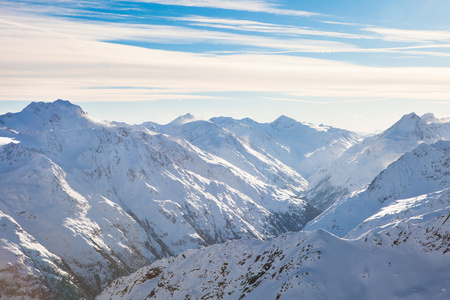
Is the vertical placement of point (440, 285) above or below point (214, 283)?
above

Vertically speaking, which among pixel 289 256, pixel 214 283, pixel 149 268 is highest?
pixel 289 256

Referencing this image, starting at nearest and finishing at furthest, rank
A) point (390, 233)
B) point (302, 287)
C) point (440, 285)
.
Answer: point (440, 285), point (302, 287), point (390, 233)

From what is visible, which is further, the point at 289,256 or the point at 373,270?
the point at 289,256

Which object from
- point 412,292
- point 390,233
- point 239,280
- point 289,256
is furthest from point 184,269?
point 412,292

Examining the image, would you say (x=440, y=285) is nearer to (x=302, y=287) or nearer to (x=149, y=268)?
(x=302, y=287)

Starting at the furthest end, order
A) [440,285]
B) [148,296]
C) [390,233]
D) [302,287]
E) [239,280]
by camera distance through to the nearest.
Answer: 1. [148,296]
2. [239,280]
3. [390,233]
4. [302,287]
5. [440,285]

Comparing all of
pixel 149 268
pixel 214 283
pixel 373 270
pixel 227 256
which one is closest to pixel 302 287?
pixel 373 270

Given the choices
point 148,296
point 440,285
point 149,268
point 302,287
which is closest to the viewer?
point 440,285

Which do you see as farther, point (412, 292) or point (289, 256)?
point (289, 256)

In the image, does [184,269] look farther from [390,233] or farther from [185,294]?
[390,233]
